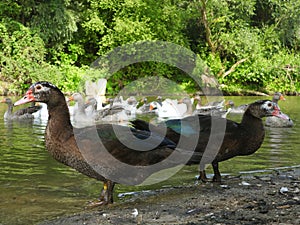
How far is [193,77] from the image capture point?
1085 inches

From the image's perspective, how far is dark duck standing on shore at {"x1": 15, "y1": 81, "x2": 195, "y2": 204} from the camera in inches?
173

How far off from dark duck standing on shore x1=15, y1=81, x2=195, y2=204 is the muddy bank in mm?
319

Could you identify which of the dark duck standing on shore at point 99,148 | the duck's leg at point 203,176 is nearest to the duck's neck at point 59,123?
the dark duck standing on shore at point 99,148

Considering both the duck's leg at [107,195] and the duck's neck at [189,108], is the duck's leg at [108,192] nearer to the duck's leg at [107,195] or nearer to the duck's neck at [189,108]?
the duck's leg at [107,195]

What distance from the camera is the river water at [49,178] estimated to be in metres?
4.64

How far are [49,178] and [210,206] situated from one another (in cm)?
245

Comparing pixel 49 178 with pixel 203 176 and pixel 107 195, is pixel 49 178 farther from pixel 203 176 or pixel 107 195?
pixel 203 176

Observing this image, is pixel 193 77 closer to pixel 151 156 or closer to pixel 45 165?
pixel 45 165

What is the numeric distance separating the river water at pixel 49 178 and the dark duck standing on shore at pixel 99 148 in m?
0.48

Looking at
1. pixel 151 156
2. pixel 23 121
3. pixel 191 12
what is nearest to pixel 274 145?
pixel 151 156

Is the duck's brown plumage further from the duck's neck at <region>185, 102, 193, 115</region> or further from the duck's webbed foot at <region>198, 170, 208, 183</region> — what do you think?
the duck's neck at <region>185, 102, 193, 115</region>

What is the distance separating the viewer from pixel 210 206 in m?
4.28

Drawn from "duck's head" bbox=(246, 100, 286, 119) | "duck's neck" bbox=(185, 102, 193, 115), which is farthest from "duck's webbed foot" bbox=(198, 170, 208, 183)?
"duck's neck" bbox=(185, 102, 193, 115)

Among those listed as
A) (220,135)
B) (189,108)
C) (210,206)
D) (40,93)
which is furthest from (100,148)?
(189,108)
